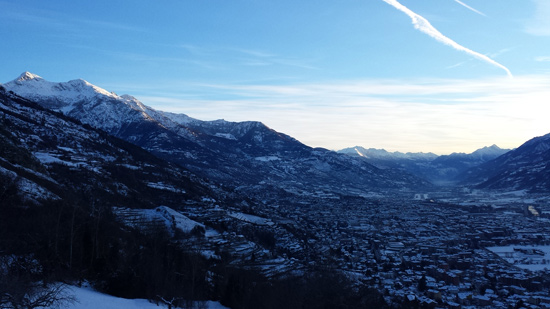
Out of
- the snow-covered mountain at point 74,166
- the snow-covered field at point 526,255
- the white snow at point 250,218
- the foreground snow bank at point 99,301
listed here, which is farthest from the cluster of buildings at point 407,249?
the foreground snow bank at point 99,301

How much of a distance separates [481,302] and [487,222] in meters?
50.3

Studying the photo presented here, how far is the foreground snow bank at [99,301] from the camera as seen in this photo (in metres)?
17.3

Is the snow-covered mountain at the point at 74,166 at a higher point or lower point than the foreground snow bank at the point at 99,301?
higher

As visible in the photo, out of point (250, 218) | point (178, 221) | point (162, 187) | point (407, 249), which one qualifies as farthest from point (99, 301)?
point (162, 187)

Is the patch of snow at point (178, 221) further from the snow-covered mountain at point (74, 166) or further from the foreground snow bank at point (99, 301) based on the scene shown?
the foreground snow bank at point (99, 301)

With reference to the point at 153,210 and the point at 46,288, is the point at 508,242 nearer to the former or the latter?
the point at 153,210

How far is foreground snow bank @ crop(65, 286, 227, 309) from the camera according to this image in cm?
1730

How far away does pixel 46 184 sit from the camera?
139 feet

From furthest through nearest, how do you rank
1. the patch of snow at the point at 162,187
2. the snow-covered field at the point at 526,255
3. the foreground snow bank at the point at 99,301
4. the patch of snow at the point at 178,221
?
the patch of snow at the point at 162,187
the patch of snow at the point at 178,221
the snow-covered field at the point at 526,255
the foreground snow bank at the point at 99,301

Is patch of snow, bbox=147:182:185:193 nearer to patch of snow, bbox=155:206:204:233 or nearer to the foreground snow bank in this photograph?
patch of snow, bbox=155:206:204:233

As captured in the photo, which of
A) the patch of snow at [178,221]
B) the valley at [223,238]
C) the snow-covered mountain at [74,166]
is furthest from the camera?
the patch of snow at [178,221]

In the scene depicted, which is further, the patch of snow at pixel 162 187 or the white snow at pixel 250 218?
the patch of snow at pixel 162 187

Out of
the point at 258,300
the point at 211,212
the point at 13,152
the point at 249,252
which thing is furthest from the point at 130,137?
the point at 258,300

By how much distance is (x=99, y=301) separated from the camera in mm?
18359
